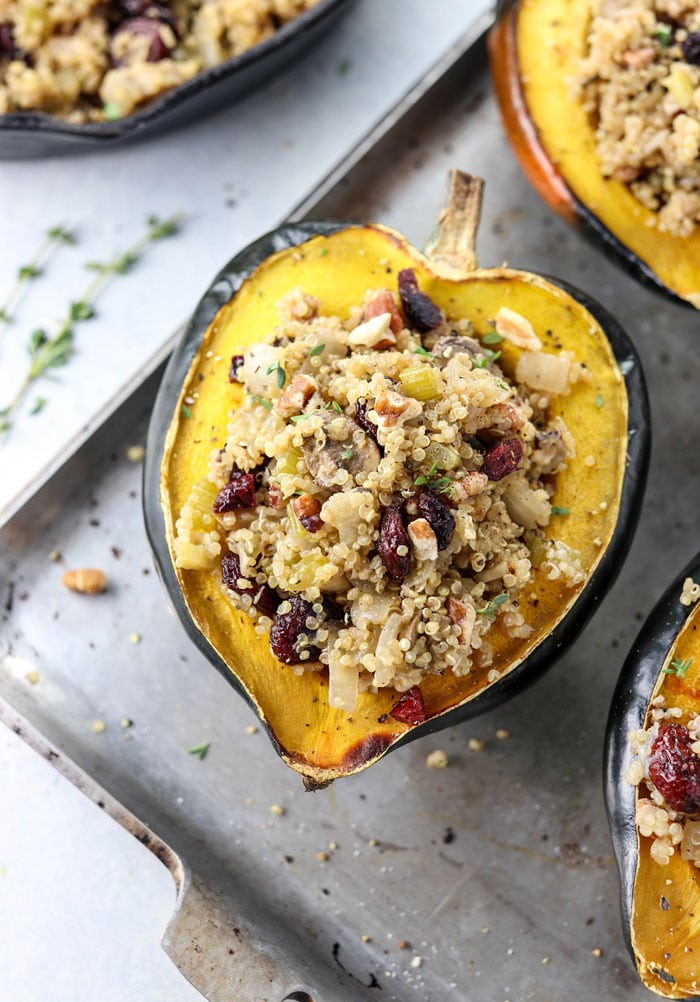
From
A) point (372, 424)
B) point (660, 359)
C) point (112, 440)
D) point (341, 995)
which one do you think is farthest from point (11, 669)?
point (660, 359)

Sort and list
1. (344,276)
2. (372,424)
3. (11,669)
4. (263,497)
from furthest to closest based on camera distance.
Result: (11,669)
(344,276)
(263,497)
(372,424)

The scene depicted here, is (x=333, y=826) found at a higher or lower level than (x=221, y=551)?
lower

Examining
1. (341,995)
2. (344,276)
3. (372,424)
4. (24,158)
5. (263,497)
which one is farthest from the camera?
(24,158)

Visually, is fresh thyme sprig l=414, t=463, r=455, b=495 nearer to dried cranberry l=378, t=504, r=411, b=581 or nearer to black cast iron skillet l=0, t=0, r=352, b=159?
dried cranberry l=378, t=504, r=411, b=581

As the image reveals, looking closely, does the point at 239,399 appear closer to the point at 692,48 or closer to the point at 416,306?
the point at 416,306

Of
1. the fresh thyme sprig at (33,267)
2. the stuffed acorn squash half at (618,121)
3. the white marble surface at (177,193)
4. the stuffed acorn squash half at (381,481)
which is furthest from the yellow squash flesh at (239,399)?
the fresh thyme sprig at (33,267)

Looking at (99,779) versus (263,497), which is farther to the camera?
(99,779)

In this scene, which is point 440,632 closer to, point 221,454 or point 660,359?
point 221,454
